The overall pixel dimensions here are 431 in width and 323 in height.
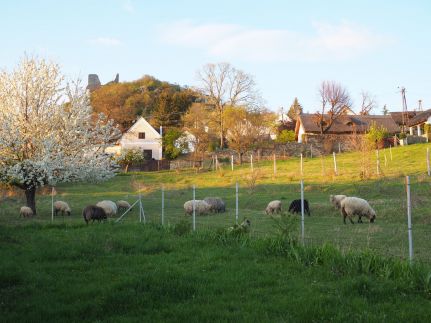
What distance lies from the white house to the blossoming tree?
37.4 meters

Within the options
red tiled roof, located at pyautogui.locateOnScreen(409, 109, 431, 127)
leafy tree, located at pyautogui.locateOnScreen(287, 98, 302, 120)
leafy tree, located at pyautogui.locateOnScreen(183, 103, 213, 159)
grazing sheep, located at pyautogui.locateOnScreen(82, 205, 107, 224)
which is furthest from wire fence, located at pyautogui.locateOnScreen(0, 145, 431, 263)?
leafy tree, located at pyautogui.locateOnScreen(287, 98, 302, 120)

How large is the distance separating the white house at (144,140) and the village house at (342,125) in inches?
778

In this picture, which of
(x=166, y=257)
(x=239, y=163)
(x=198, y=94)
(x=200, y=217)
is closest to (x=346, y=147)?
(x=239, y=163)

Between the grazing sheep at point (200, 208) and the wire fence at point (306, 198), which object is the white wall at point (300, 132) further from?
the grazing sheep at point (200, 208)

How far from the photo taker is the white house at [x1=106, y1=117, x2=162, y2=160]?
2591 inches

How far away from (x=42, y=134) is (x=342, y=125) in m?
49.4

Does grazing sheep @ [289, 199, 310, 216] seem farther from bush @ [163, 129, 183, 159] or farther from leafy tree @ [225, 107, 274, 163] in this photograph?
bush @ [163, 129, 183, 159]

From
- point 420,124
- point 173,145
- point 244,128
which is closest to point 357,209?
point 244,128

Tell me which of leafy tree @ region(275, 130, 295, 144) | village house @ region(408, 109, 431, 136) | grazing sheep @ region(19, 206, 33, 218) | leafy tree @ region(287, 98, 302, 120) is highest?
leafy tree @ region(287, 98, 302, 120)

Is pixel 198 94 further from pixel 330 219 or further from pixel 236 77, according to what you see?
pixel 330 219

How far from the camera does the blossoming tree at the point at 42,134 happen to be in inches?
990

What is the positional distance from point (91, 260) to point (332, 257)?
4773 mm

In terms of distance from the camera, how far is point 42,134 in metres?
26.5

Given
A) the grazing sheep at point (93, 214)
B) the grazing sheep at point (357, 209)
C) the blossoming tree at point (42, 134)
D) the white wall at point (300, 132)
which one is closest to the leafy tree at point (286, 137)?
the white wall at point (300, 132)
